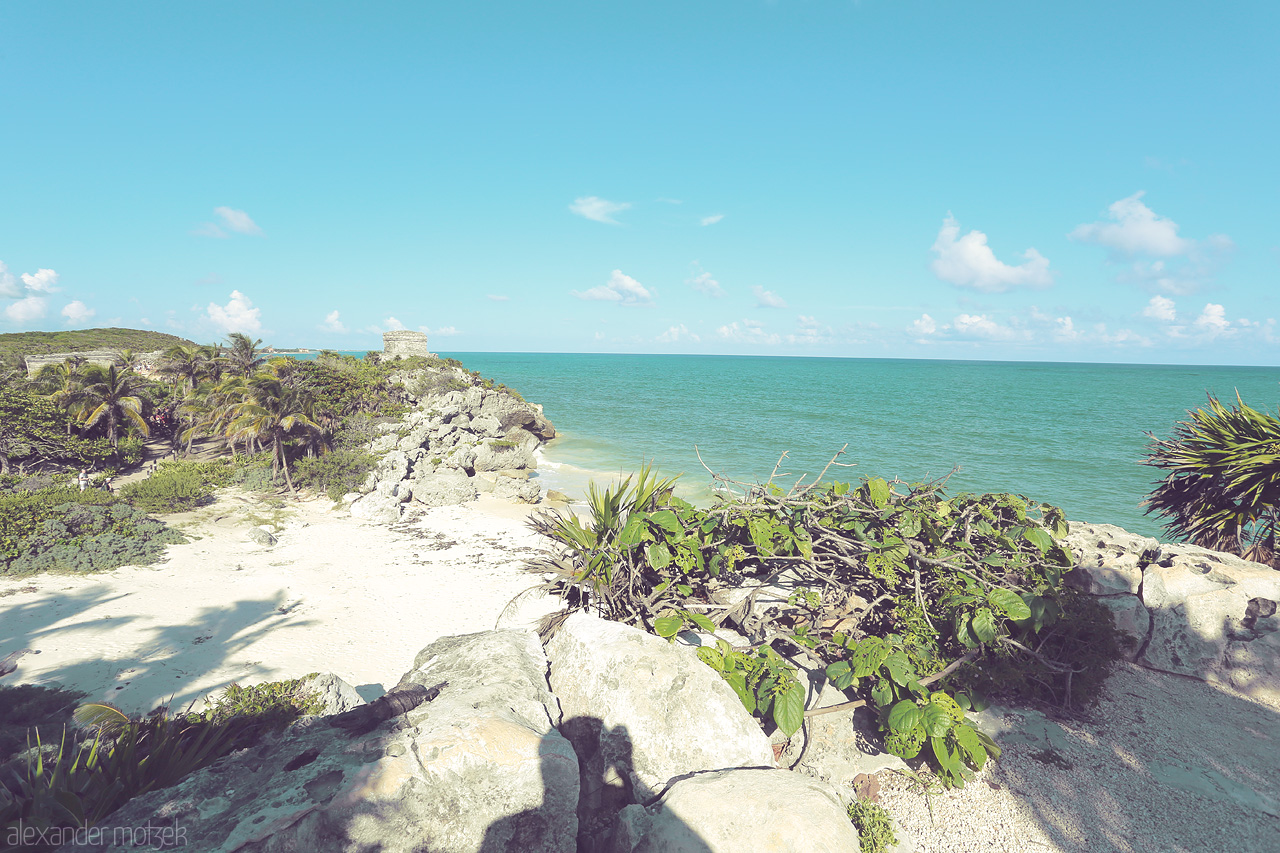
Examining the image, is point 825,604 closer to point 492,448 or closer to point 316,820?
point 316,820

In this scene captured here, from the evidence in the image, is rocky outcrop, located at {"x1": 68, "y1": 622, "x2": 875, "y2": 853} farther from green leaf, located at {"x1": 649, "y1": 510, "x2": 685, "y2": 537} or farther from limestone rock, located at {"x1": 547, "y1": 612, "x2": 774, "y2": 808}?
green leaf, located at {"x1": 649, "y1": 510, "x2": 685, "y2": 537}

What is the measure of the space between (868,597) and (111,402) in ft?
97.1

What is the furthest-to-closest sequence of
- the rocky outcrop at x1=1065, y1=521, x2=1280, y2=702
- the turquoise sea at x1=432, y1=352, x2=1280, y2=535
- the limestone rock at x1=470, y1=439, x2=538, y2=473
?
1. the turquoise sea at x1=432, y1=352, x2=1280, y2=535
2. the limestone rock at x1=470, y1=439, x2=538, y2=473
3. the rocky outcrop at x1=1065, y1=521, x2=1280, y2=702

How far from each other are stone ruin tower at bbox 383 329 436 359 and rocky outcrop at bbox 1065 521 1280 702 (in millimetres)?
40174

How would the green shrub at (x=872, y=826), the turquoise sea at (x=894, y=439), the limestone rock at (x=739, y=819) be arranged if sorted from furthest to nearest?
the turquoise sea at (x=894, y=439), the green shrub at (x=872, y=826), the limestone rock at (x=739, y=819)

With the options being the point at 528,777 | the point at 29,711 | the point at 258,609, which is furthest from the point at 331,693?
the point at 258,609

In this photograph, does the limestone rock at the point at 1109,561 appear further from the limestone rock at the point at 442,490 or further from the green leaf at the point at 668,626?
the limestone rock at the point at 442,490

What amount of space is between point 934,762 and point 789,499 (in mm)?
2314

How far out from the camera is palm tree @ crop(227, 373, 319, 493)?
1980cm

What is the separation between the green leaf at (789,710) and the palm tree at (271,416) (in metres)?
21.3

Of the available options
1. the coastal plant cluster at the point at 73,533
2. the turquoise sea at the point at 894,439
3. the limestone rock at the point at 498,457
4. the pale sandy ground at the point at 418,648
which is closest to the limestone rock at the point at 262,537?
the pale sandy ground at the point at 418,648

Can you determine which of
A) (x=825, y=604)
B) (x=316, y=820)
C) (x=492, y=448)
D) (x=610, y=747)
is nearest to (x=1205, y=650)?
(x=825, y=604)

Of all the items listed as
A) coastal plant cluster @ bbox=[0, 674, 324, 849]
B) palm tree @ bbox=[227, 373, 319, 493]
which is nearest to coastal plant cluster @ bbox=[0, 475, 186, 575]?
palm tree @ bbox=[227, 373, 319, 493]

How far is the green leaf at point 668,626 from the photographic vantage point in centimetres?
427
